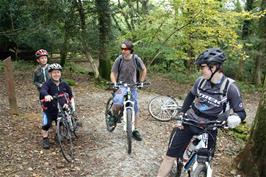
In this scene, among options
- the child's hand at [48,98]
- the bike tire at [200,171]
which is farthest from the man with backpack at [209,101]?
the child's hand at [48,98]

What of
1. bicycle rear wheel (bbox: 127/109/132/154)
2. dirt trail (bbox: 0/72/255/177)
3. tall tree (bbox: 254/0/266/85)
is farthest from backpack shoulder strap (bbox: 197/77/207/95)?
tall tree (bbox: 254/0/266/85)

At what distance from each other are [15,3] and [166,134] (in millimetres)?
13118

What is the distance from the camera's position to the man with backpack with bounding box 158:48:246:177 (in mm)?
4316

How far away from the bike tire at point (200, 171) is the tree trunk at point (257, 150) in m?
2.29

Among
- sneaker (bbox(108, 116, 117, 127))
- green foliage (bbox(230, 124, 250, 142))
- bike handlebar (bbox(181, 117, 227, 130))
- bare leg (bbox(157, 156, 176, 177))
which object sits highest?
bike handlebar (bbox(181, 117, 227, 130))

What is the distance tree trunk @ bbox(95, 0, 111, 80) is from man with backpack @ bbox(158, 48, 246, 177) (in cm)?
1217

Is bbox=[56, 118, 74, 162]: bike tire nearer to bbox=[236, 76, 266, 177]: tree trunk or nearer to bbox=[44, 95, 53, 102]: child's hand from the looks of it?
bbox=[44, 95, 53, 102]: child's hand

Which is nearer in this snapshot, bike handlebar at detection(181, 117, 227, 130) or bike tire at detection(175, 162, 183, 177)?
bike handlebar at detection(181, 117, 227, 130)

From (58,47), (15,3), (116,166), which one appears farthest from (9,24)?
(116,166)

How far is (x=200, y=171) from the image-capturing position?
4449 millimetres

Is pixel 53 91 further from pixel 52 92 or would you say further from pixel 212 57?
pixel 212 57

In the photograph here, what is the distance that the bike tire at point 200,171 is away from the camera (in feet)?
14.5

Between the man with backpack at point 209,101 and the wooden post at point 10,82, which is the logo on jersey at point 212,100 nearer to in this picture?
the man with backpack at point 209,101

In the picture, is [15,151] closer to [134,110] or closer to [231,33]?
[134,110]
